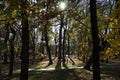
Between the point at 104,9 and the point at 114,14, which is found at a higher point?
the point at 104,9

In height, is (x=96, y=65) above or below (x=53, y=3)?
below

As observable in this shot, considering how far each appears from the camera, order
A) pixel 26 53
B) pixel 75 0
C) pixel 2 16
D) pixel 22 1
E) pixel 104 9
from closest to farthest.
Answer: pixel 22 1
pixel 2 16
pixel 75 0
pixel 26 53
pixel 104 9

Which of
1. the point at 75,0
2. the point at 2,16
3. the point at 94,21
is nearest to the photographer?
the point at 2,16

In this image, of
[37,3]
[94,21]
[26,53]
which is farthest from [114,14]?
[26,53]

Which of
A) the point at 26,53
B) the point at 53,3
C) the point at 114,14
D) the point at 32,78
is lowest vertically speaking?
the point at 32,78

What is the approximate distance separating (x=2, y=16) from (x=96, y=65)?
547 centimetres

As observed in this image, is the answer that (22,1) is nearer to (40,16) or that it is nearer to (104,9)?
(40,16)

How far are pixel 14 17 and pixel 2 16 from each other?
0.59 meters

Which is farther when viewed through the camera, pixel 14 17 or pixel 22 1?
pixel 14 17

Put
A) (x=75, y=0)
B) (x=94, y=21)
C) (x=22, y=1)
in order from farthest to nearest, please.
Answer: (x=75, y=0), (x=94, y=21), (x=22, y=1)

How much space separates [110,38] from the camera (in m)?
13.7

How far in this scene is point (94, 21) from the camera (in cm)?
1641

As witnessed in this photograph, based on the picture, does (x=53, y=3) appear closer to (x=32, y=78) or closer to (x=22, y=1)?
(x=22, y=1)

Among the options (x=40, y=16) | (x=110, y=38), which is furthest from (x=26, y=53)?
(x=110, y=38)
